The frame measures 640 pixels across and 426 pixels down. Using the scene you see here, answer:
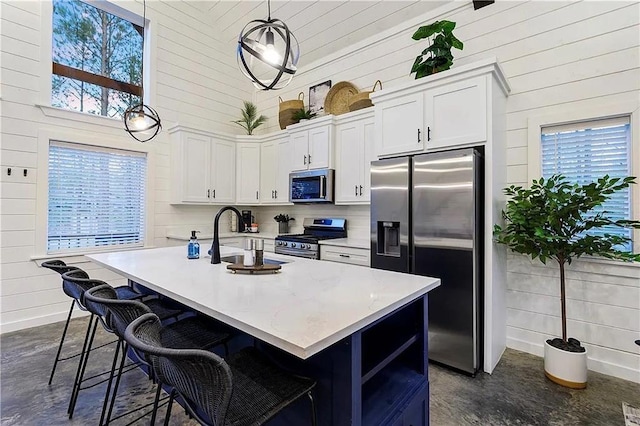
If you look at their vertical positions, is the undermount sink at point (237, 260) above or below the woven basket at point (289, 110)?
below

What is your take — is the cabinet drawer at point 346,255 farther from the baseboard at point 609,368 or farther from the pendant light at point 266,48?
the pendant light at point 266,48

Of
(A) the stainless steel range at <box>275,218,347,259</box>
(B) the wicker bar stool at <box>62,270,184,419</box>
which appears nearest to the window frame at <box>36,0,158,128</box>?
(B) the wicker bar stool at <box>62,270,184,419</box>

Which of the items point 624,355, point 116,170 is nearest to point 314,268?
point 624,355

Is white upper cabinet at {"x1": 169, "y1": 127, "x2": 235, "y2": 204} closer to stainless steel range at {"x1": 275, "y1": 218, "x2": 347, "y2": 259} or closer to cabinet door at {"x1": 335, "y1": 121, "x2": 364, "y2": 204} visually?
stainless steel range at {"x1": 275, "y1": 218, "x2": 347, "y2": 259}

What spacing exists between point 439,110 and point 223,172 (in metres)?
3.40

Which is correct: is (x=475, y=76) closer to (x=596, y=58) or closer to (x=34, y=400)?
(x=596, y=58)

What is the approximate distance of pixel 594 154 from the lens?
2611 millimetres

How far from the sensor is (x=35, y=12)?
3451 millimetres

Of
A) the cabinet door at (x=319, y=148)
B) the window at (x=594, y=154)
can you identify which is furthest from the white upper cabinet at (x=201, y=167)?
the window at (x=594, y=154)

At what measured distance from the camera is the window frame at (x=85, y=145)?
3465mm

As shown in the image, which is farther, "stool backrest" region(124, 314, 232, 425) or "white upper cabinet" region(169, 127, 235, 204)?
"white upper cabinet" region(169, 127, 235, 204)

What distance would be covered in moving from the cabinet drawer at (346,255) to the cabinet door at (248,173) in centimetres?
185

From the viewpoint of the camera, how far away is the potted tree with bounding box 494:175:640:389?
7.18 ft

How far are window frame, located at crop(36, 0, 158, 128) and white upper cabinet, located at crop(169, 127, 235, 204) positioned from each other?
72 centimetres
